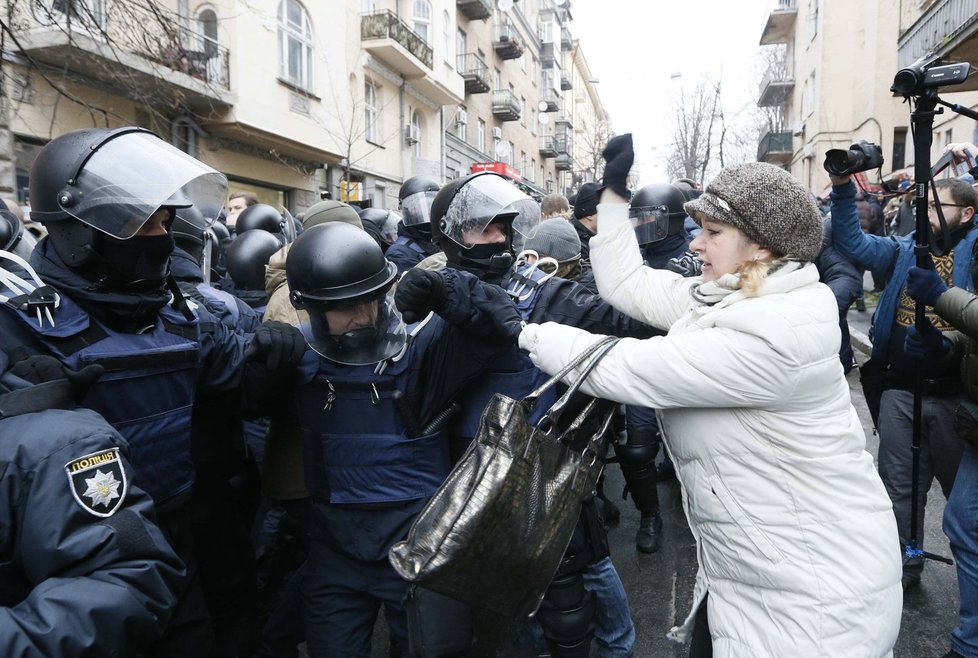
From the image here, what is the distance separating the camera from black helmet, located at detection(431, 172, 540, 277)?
2461mm

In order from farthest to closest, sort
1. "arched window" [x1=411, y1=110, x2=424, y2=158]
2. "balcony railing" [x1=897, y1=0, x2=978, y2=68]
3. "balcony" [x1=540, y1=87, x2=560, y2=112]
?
"balcony" [x1=540, y1=87, x2=560, y2=112], "arched window" [x1=411, y1=110, x2=424, y2=158], "balcony railing" [x1=897, y1=0, x2=978, y2=68]

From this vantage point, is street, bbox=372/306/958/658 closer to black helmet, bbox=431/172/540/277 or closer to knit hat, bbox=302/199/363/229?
black helmet, bbox=431/172/540/277

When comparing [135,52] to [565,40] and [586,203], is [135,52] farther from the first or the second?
[565,40]

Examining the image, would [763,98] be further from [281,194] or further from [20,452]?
[20,452]

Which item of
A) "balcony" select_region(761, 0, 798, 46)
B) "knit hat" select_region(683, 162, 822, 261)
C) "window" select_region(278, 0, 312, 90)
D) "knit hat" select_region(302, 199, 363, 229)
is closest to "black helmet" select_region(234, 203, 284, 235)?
"knit hat" select_region(302, 199, 363, 229)

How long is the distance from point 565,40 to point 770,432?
162ft

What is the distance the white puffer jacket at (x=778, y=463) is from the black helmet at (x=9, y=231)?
9.24ft

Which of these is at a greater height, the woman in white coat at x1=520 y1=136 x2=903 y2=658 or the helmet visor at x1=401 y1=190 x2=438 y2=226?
the helmet visor at x1=401 y1=190 x2=438 y2=226

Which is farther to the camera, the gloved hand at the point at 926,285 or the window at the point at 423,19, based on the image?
the window at the point at 423,19

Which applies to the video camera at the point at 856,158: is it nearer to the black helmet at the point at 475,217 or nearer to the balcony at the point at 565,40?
the black helmet at the point at 475,217

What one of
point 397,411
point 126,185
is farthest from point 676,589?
point 126,185

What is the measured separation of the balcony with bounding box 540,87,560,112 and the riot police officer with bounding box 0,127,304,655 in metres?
37.1

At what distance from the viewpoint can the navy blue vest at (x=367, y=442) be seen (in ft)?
6.89

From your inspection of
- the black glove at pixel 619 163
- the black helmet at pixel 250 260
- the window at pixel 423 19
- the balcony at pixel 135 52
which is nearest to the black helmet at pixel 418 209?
the black helmet at pixel 250 260
